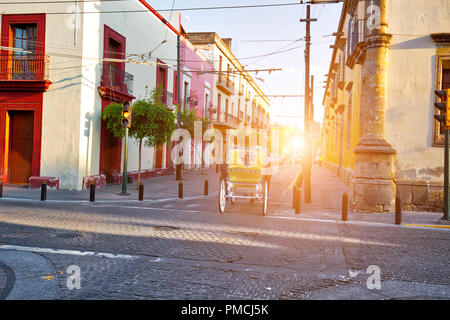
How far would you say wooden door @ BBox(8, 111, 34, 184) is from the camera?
1488 centimetres

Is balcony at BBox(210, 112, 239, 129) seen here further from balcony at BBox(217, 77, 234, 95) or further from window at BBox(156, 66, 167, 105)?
window at BBox(156, 66, 167, 105)

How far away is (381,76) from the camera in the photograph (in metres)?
11.0

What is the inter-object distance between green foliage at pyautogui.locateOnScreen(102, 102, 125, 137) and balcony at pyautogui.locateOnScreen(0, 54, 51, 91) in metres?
2.31

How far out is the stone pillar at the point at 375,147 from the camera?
424 inches

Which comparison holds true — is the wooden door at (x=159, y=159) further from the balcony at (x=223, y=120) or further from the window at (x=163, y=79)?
the balcony at (x=223, y=120)

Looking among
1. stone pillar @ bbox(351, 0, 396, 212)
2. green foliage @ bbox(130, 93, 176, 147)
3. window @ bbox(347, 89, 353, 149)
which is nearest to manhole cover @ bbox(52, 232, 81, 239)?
stone pillar @ bbox(351, 0, 396, 212)

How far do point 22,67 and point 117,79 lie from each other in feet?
12.2

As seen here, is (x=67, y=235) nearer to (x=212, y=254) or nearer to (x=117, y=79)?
(x=212, y=254)

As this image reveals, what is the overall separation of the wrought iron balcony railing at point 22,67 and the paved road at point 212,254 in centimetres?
626

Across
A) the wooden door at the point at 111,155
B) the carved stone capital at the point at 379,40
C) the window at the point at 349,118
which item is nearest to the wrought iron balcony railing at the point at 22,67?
the wooden door at the point at 111,155
